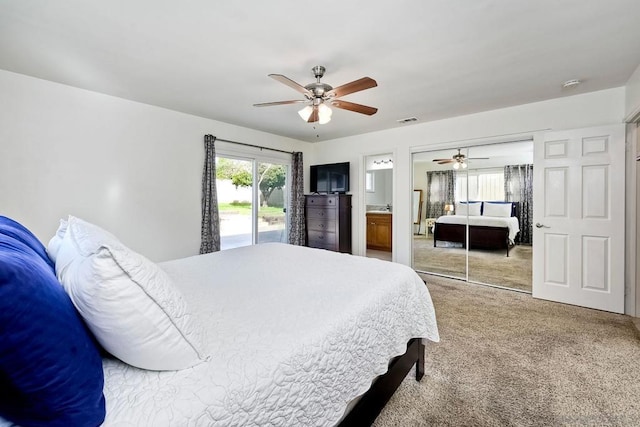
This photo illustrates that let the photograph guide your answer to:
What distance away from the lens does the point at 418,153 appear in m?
4.61

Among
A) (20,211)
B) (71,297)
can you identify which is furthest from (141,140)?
(71,297)

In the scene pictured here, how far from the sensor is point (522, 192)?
3.86m

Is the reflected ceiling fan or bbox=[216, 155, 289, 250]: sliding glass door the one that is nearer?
the reflected ceiling fan

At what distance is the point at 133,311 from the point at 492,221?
182 inches

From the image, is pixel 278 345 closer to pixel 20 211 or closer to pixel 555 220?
pixel 20 211

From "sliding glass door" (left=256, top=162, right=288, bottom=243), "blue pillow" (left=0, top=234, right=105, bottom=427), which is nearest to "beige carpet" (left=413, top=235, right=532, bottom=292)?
"sliding glass door" (left=256, top=162, right=288, bottom=243)

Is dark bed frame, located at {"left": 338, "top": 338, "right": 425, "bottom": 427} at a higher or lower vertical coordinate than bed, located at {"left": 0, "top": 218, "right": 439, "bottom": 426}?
lower

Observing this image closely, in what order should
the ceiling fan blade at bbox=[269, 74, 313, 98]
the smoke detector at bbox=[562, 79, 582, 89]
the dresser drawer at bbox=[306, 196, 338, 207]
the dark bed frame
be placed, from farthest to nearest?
the dresser drawer at bbox=[306, 196, 338, 207] < the smoke detector at bbox=[562, 79, 582, 89] < the ceiling fan blade at bbox=[269, 74, 313, 98] < the dark bed frame

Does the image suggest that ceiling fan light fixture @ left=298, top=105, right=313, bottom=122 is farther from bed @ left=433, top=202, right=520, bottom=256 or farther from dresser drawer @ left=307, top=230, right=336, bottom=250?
bed @ left=433, top=202, right=520, bottom=256

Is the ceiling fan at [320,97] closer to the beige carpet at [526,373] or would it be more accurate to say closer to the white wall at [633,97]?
the beige carpet at [526,373]

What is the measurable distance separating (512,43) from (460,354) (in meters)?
2.52

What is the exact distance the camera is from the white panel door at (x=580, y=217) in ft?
9.90

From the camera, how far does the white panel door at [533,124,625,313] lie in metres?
3.02

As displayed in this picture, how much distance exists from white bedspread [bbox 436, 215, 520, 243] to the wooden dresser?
178 centimetres
